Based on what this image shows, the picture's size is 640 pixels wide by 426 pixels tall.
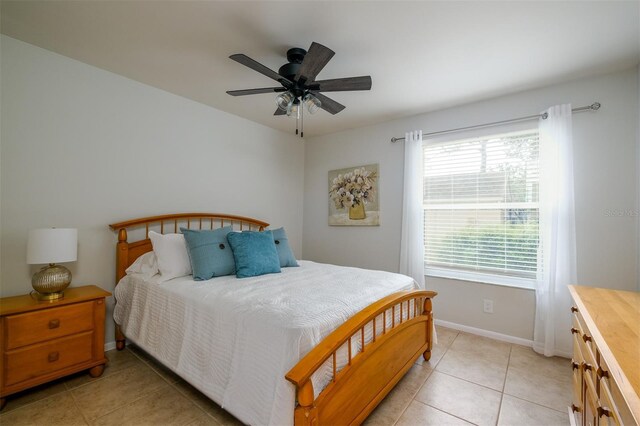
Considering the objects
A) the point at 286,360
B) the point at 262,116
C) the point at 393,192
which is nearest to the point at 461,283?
the point at 393,192

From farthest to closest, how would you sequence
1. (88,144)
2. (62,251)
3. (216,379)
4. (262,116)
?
(262,116), (88,144), (62,251), (216,379)

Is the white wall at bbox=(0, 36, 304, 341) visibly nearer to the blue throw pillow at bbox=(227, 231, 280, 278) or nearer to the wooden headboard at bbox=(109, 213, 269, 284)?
the wooden headboard at bbox=(109, 213, 269, 284)

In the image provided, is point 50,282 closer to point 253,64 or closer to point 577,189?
point 253,64

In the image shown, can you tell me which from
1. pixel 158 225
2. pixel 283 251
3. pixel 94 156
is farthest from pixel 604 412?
pixel 94 156

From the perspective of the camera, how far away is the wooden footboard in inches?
48.3

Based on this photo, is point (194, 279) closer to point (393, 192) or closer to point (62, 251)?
point (62, 251)

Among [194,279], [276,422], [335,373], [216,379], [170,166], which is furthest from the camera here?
[170,166]

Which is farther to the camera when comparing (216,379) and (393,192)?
(393,192)

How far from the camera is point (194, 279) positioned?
226cm

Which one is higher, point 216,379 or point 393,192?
point 393,192

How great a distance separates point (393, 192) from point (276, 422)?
284cm

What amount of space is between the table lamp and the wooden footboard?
188 centimetres

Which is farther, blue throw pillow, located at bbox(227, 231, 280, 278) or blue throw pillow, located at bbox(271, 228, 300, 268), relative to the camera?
blue throw pillow, located at bbox(271, 228, 300, 268)

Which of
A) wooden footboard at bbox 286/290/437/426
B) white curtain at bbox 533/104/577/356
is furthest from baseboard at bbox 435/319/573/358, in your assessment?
wooden footboard at bbox 286/290/437/426
